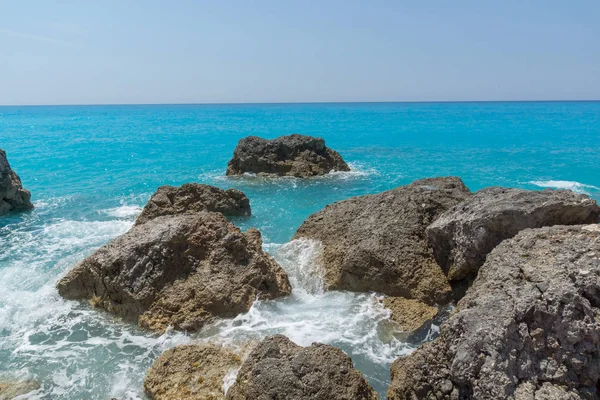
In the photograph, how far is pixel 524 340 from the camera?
5.46 metres

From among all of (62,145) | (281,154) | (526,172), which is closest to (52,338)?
(281,154)

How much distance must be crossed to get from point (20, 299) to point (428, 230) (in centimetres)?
998

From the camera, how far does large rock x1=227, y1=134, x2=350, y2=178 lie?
2827 centimetres

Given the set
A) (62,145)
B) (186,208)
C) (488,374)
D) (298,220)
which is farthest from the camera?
(62,145)

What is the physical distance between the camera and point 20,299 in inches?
408

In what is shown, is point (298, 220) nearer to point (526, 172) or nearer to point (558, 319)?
point (558, 319)

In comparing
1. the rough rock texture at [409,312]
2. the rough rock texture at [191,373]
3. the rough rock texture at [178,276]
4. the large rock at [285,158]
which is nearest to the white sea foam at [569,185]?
the large rock at [285,158]

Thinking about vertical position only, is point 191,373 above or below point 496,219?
below

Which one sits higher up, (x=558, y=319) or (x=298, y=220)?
(x=558, y=319)

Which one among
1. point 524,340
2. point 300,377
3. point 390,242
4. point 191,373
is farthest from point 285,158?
point 524,340

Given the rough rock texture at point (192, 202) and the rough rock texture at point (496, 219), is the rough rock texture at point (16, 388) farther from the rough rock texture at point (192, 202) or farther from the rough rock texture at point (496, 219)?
the rough rock texture at point (496, 219)

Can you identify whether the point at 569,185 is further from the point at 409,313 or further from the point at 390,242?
the point at 409,313

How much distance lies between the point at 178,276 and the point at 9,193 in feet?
46.0

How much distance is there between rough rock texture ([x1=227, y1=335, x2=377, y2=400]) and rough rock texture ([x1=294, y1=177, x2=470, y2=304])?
3.86 metres
